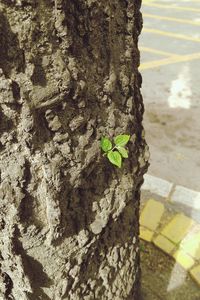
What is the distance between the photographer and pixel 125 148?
122 cm

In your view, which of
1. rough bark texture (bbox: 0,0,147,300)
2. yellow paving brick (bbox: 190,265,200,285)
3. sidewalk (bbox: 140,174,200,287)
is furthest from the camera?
sidewalk (bbox: 140,174,200,287)

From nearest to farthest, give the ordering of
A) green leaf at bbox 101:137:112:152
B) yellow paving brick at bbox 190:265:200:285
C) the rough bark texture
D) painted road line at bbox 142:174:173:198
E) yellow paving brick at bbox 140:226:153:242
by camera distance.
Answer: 1. the rough bark texture
2. green leaf at bbox 101:137:112:152
3. yellow paving brick at bbox 190:265:200:285
4. yellow paving brick at bbox 140:226:153:242
5. painted road line at bbox 142:174:173:198

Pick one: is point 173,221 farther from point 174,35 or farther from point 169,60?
point 174,35

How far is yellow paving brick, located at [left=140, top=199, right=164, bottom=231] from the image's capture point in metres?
2.68

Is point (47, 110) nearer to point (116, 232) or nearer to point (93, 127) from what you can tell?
point (93, 127)

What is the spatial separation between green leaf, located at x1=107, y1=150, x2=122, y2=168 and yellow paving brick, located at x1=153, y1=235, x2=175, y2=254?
1521mm

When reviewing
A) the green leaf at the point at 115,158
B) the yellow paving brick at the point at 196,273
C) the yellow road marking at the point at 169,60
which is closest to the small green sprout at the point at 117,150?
the green leaf at the point at 115,158

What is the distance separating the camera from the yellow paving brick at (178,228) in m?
2.57

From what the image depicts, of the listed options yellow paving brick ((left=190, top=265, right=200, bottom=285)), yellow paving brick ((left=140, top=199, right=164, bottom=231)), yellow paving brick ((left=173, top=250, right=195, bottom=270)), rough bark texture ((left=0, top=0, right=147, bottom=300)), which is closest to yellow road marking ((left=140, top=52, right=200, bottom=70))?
yellow paving brick ((left=140, top=199, right=164, bottom=231))

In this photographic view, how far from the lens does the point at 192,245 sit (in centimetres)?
251

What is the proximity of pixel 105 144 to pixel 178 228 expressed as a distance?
1.76m

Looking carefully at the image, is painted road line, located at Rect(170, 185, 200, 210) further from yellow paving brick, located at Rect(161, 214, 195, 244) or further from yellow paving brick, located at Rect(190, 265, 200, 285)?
yellow paving brick, located at Rect(190, 265, 200, 285)

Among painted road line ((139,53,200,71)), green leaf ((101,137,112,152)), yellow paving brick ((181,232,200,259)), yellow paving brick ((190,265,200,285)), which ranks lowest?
yellow paving brick ((190,265,200,285))

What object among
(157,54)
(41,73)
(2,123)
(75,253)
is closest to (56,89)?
(41,73)
